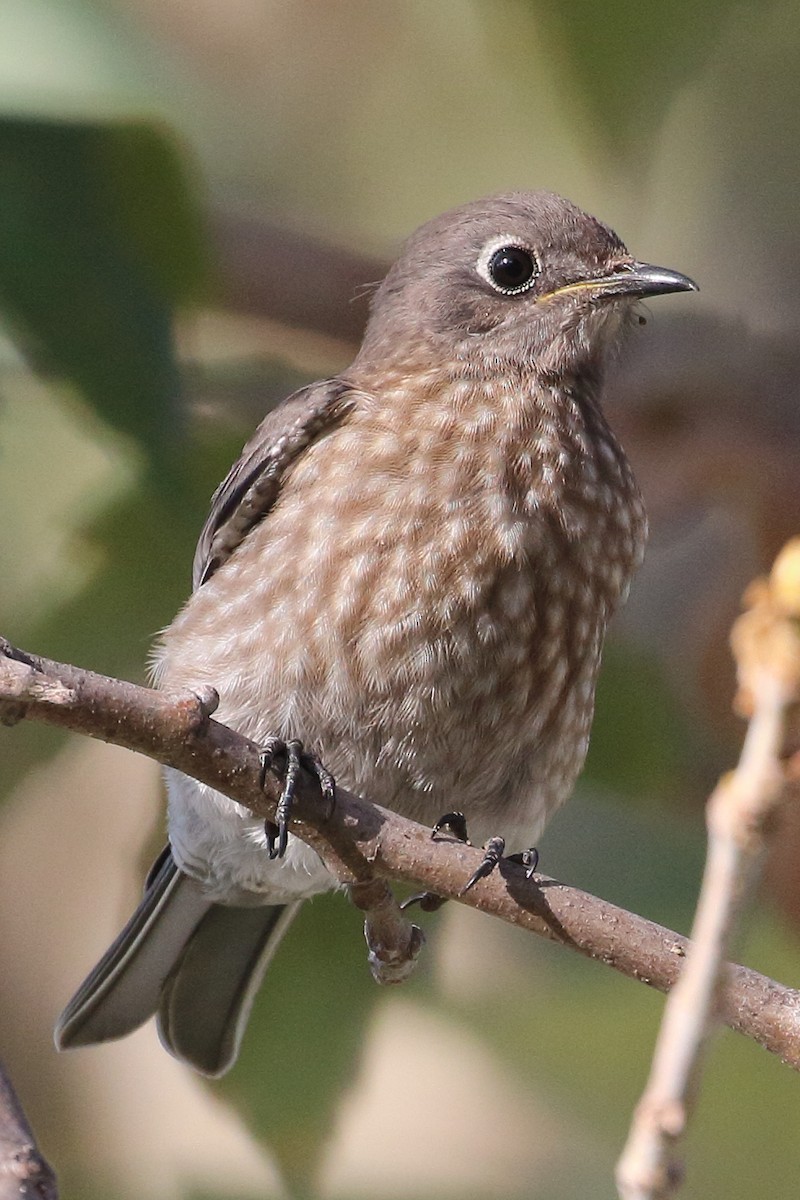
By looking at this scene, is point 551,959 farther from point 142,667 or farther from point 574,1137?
point 142,667

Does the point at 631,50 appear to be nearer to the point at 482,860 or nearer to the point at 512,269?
the point at 512,269

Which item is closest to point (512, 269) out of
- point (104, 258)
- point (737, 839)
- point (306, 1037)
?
point (104, 258)

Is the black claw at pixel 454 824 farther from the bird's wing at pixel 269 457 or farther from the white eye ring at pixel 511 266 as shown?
the white eye ring at pixel 511 266

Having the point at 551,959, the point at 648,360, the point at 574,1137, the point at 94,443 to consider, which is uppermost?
the point at 648,360

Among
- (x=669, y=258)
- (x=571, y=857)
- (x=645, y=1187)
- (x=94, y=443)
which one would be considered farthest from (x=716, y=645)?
(x=645, y=1187)

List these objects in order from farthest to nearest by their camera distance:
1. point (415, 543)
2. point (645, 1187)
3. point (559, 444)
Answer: point (559, 444) → point (415, 543) → point (645, 1187)
